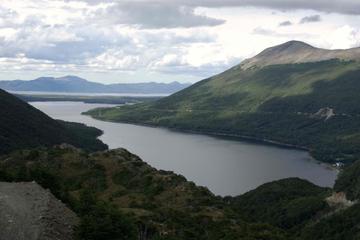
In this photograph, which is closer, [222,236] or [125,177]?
[222,236]

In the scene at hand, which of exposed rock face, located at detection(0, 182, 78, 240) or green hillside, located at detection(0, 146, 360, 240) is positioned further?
green hillside, located at detection(0, 146, 360, 240)

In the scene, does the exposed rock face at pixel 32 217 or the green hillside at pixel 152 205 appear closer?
the exposed rock face at pixel 32 217

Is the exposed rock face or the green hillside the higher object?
the exposed rock face

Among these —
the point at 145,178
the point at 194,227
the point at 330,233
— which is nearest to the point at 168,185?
the point at 145,178

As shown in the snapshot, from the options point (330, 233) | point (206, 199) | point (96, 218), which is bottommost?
point (330, 233)

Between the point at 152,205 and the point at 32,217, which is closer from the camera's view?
the point at 32,217

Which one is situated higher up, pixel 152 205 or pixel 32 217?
pixel 32 217

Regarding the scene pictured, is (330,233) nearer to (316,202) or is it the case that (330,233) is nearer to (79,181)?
(316,202)

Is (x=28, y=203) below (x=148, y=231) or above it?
above
